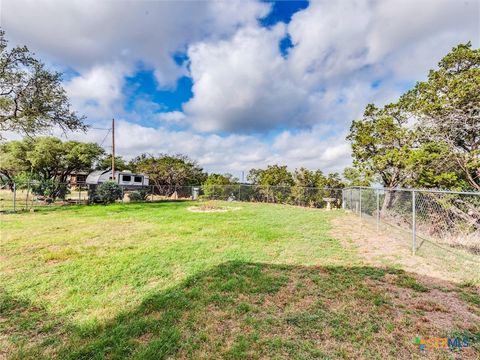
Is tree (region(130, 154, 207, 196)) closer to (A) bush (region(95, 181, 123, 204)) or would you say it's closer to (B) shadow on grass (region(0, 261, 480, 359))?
(A) bush (region(95, 181, 123, 204))

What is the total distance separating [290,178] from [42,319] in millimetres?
21402

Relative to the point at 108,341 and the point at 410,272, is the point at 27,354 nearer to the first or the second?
the point at 108,341

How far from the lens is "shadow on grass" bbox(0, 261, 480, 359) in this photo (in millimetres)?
2186

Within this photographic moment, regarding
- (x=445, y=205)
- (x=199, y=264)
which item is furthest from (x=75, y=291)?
(x=445, y=205)

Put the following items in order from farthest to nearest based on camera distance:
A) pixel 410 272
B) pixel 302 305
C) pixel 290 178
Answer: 1. pixel 290 178
2. pixel 410 272
3. pixel 302 305

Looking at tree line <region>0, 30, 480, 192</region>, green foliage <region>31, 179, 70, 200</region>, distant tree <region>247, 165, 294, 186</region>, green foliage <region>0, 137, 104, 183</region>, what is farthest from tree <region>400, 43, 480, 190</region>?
green foliage <region>0, 137, 104, 183</region>

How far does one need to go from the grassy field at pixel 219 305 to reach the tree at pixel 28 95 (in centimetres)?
1002

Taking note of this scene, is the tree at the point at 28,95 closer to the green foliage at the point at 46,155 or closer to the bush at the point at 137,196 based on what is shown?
the bush at the point at 137,196

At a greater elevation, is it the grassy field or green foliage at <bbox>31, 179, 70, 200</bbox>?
green foliage at <bbox>31, 179, 70, 200</bbox>

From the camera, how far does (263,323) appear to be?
2594 millimetres

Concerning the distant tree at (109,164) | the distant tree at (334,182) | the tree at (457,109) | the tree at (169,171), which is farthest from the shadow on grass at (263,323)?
the distant tree at (109,164)

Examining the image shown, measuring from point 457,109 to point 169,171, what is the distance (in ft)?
81.6

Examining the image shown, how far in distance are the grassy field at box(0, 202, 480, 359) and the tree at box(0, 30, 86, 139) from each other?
32.9ft

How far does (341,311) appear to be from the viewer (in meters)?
2.82
